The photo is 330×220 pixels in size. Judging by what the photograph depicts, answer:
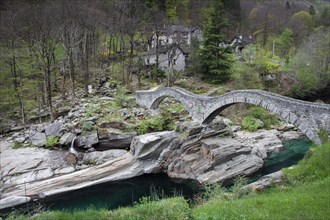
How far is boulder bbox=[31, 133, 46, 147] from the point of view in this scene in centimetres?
2044

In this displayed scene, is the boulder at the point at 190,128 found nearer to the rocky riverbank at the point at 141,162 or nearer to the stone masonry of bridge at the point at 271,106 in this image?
the rocky riverbank at the point at 141,162

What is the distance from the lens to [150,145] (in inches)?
749

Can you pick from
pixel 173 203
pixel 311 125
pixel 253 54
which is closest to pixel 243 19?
pixel 253 54

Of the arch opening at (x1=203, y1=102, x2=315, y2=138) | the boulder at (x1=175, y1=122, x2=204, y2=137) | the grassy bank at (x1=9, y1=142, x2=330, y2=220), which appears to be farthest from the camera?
the arch opening at (x1=203, y1=102, x2=315, y2=138)

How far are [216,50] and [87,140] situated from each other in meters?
20.3

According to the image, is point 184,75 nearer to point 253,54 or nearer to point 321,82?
point 253,54

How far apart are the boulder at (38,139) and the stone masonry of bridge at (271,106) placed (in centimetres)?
1117

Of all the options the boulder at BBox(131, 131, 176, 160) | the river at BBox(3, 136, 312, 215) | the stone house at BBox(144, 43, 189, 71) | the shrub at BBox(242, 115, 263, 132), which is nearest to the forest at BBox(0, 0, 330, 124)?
the stone house at BBox(144, 43, 189, 71)

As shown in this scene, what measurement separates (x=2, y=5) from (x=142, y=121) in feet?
79.3

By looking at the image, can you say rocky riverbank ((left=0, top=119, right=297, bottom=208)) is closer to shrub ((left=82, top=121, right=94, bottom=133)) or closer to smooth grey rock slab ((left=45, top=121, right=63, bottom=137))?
smooth grey rock slab ((left=45, top=121, right=63, bottom=137))

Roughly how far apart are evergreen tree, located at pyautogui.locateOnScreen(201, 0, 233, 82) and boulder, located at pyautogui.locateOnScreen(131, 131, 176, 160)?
15891mm

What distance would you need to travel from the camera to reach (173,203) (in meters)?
7.53

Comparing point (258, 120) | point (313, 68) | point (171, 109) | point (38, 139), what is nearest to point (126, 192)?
point (38, 139)

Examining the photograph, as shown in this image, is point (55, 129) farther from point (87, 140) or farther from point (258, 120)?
point (258, 120)
